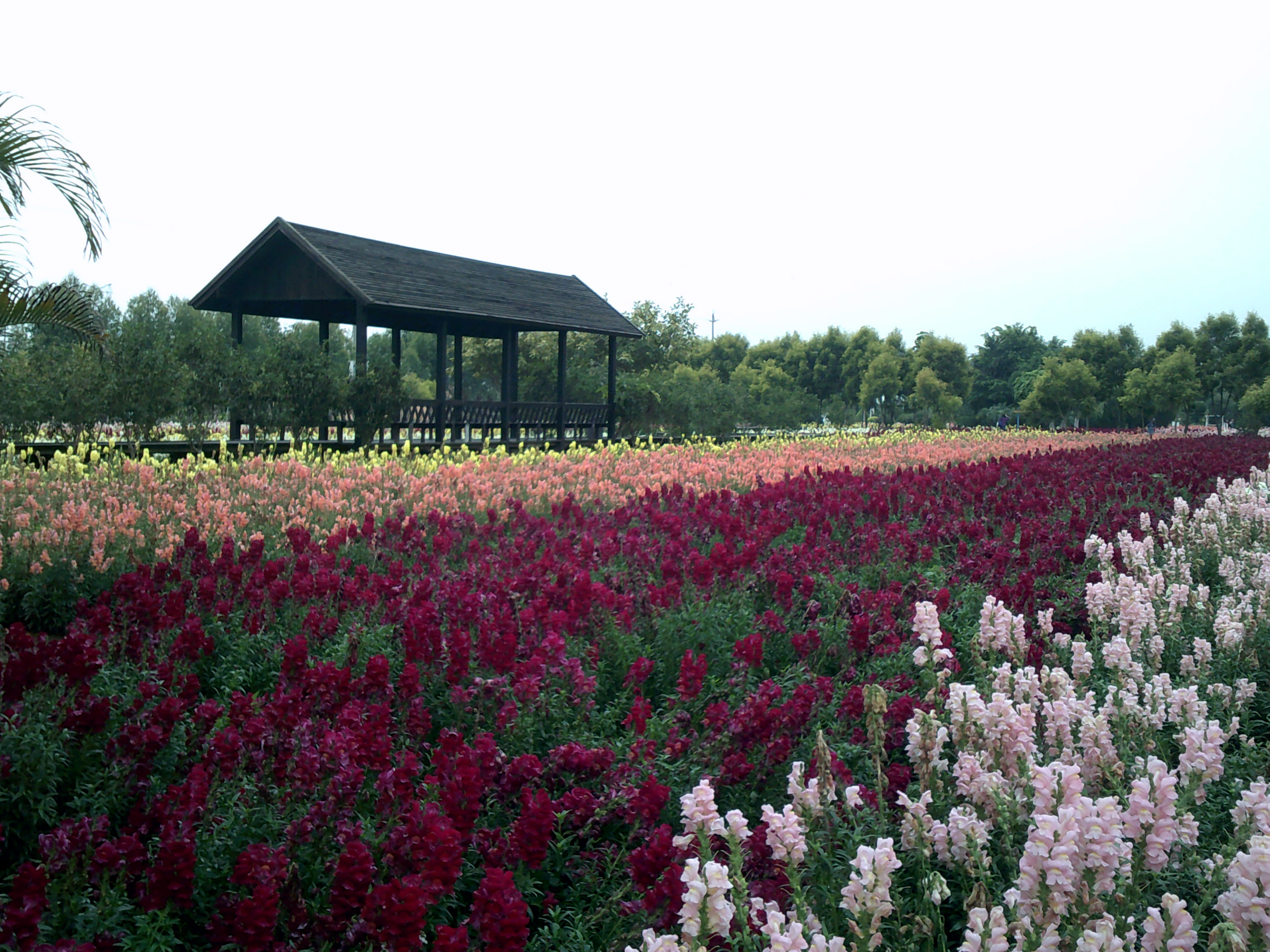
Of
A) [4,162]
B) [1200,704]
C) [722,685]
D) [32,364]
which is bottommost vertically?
[722,685]

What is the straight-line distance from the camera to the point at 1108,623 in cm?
593

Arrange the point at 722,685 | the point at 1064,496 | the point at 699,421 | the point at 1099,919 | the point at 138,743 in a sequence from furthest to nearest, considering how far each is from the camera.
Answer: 1. the point at 699,421
2. the point at 1064,496
3. the point at 722,685
4. the point at 138,743
5. the point at 1099,919

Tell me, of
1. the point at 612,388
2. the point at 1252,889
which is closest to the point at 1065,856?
the point at 1252,889

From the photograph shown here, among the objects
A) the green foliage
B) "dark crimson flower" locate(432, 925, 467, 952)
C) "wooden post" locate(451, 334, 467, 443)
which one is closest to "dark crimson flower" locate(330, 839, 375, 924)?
"dark crimson flower" locate(432, 925, 467, 952)

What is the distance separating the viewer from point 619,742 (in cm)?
394

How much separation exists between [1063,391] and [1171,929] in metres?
60.1

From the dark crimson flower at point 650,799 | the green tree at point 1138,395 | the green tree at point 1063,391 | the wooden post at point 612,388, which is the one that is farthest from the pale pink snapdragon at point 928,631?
the green tree at point 1138,395

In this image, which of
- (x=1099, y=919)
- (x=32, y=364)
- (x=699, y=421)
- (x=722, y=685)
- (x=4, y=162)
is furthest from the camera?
(x=699, y=421)

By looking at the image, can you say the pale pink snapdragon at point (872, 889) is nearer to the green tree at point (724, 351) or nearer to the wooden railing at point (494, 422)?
the wooden railing at point (494, 422)

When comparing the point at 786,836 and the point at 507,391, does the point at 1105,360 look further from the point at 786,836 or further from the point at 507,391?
the point at 786,836

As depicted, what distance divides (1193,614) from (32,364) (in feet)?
56.4

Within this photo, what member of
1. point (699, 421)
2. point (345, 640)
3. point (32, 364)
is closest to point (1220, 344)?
point (699, 421)

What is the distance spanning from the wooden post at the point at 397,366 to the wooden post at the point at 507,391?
2.53m

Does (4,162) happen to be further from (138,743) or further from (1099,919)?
(1099,919)
